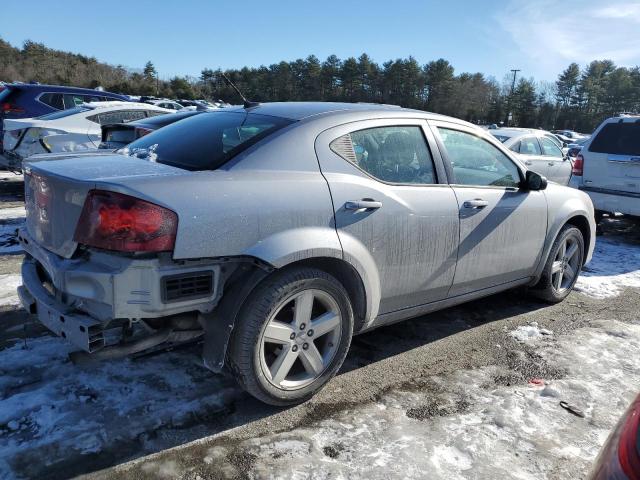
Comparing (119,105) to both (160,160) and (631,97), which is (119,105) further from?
(631,97)

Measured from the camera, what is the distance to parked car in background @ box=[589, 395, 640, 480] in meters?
1.27

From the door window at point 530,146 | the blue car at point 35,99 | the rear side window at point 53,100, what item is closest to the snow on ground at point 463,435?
the door window at point 530,146

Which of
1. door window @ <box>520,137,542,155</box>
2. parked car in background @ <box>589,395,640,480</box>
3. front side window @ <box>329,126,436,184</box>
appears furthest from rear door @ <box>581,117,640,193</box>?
parked car in background @ <box>589,395,640,480</box>

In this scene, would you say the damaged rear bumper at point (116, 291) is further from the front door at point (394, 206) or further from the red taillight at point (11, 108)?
the red taillight at point (11, 108)

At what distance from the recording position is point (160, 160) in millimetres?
3045

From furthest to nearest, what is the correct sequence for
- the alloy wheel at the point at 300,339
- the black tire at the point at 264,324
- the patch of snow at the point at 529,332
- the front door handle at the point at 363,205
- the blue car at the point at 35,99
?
the blue car at the point at 35,99 → the patch of snow at the point at 529,332 → the front door handle at the point at 363,205 → the alloy wheel at the point at 300,339 → the black tire at the point at 264,324

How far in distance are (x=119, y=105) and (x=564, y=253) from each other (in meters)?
8.01

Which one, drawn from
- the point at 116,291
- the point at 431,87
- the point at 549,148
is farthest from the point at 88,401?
the point at 431,87

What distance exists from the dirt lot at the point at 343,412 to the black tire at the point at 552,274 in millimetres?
671

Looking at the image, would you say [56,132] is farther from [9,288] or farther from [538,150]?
[538,150]

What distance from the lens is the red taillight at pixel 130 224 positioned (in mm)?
2340

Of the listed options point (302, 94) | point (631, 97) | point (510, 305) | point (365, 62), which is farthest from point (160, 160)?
point (631, 97)

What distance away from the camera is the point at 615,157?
300 inches

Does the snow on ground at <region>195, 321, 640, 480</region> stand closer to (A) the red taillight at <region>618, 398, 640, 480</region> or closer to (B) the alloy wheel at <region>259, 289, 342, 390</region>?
(B) the alloy wheel at <region>259, 289, 342, 390</region>
